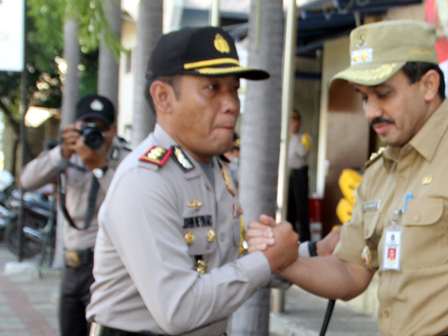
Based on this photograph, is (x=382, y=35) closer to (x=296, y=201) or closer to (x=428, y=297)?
(x=428, y=297)

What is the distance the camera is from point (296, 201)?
888 centimetres

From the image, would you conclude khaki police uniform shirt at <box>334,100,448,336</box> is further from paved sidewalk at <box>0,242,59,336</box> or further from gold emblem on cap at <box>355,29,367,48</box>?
paved sidewalk at <box>0,242,59,336</box>

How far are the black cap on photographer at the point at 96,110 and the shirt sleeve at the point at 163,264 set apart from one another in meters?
2.11

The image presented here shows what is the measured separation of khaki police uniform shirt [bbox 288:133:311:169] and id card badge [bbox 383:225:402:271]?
648 cm

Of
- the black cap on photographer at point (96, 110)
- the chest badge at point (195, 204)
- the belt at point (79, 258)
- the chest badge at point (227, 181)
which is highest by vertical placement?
the black cap on photographer at point (96, 110)

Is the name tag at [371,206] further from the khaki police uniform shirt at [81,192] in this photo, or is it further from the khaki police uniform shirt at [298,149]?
the khaki police uniform shirt at [298,149]

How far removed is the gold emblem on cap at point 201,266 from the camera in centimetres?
204

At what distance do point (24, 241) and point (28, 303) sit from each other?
3371 mm

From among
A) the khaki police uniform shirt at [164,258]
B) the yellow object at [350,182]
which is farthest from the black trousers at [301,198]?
the khaki police uniform shirt at [164,258]

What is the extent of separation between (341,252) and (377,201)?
32 cm

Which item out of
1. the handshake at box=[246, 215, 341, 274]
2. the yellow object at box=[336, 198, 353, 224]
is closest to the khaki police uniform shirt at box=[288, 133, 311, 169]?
the yellow object at box=[336, 198, 353, 224]

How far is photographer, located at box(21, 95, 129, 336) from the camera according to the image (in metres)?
3.70

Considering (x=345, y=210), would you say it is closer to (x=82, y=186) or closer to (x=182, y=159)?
(x=82, y=186)

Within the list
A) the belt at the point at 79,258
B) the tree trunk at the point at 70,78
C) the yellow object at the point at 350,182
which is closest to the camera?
the belt at the point at 79,258
